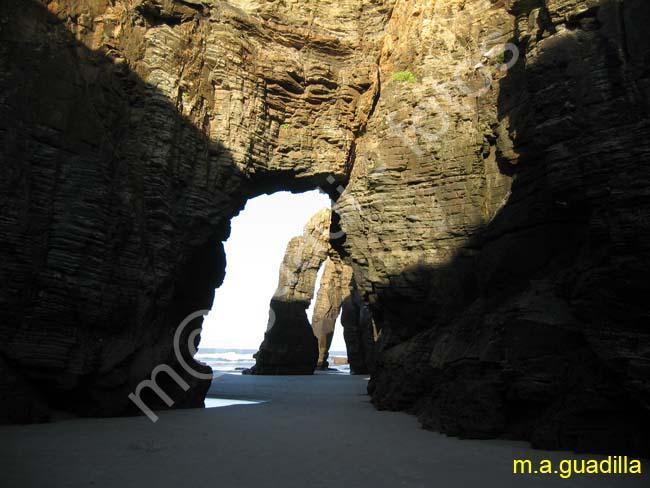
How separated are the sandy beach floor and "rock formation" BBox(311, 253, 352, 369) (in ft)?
139

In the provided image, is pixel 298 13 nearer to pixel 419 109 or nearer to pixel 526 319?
pixel 419 109

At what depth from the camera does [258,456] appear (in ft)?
23.3

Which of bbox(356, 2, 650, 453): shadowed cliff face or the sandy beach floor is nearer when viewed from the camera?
the sandy beach floor

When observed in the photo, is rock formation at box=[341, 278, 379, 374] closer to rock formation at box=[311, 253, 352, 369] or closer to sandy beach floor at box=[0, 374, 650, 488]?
rock formation at box=[311, 253, 352, 369]

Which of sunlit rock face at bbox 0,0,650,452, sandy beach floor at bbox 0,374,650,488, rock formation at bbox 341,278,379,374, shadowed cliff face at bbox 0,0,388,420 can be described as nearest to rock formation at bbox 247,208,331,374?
rock formation at bbox 341,278,379,374

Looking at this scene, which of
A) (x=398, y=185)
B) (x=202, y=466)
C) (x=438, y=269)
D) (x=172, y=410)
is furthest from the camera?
(x=398, y=185)

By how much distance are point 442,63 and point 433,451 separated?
12.9m

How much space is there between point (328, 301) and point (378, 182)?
126 feet

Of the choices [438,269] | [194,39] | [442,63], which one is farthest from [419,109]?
[194,39]

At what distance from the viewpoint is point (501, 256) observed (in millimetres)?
11609

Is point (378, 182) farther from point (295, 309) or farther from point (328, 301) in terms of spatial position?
point (328, 301)

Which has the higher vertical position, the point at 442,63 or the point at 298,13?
the point at 298,13

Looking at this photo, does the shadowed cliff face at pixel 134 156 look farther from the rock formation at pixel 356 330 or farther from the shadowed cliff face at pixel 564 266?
the rock formation at pixel 356 330

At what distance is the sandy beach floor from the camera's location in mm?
5824
